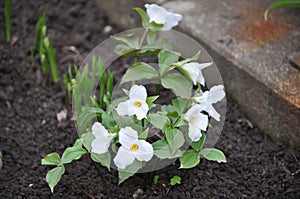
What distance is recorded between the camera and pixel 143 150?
150 centimetres

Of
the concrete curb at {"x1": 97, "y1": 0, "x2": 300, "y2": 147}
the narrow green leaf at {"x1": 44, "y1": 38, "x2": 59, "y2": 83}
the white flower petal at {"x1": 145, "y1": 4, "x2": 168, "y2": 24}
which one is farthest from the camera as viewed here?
the narrow green leaf at {"x1": 44, "y1": 38, "x2": 59, "y2": 83}

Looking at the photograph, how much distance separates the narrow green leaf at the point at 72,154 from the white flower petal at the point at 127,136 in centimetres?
17

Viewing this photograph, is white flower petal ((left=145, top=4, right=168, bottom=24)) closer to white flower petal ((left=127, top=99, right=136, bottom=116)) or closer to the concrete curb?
white flower petal ((left=127, top=99, right=136, bottom=116))

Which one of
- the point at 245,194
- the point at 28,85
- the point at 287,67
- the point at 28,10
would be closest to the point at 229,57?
the point at 287,67

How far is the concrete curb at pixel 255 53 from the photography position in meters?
1.94

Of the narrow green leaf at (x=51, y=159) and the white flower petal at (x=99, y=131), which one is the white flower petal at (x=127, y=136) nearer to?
the white flower petal at (x=99, y=131)

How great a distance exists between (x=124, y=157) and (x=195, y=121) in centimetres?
23

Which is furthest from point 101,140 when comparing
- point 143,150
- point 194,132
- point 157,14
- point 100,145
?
point 157,14

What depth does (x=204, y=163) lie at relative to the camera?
1888mm

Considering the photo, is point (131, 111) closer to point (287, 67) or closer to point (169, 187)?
point (169, 187)

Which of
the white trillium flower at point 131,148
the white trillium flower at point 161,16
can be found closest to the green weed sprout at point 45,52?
the white trillium flower at point 161,16

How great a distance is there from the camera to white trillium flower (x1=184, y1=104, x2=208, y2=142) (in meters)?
1.54

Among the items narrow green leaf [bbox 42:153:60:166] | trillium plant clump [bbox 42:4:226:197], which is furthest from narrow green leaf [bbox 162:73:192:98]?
narrow green leaf [bbox 42:153:60:166]

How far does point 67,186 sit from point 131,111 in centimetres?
46
